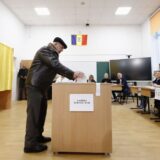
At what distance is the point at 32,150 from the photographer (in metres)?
2.59

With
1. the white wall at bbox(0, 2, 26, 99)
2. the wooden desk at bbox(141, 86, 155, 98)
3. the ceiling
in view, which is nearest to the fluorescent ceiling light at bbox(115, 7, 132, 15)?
the ceiling

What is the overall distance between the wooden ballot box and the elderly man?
8.2 inches

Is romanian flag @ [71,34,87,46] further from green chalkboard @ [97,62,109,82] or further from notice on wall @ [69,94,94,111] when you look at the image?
notice on wall @ [69,94,94,111]

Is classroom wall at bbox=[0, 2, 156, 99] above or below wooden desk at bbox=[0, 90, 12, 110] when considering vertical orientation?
above

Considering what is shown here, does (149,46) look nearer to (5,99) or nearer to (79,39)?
(79,39)

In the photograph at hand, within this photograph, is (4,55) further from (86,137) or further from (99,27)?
(99,27)

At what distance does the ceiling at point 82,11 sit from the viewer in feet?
24.2

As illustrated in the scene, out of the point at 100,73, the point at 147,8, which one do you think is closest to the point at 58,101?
the point at 147,8

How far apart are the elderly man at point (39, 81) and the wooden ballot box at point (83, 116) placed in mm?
208

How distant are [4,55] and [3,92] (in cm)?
125

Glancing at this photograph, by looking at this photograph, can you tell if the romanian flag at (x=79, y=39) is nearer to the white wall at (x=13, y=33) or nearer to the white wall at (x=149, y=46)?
the white wall at (x=13, y=33)

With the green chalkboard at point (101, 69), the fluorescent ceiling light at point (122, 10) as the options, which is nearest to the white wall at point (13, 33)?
the green chalkboard at point (101, 69)

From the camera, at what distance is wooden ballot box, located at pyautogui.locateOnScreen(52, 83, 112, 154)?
2.46 m

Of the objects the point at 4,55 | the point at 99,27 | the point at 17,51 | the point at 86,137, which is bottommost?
the point at 86,137
